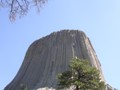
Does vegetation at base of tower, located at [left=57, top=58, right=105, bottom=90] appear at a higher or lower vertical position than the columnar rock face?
lower

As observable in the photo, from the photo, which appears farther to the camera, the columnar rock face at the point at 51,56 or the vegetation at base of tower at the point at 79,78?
the columnar rock face at the point at 51,56

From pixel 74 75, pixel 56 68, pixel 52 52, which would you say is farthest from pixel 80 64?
pixel 52 52

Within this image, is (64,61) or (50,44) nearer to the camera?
(64,61)

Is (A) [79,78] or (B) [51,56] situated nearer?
(A) [79,78]

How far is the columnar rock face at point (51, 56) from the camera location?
99688 mm

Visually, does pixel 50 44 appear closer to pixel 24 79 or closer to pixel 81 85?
pixel 24 79

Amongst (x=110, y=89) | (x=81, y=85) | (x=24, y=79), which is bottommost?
(x=81, y=85)

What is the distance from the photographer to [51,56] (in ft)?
344

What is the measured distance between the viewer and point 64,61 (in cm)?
10069

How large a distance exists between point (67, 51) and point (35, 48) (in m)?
11.9

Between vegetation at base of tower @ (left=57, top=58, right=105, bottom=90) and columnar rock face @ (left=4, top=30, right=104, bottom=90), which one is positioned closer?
vegetation at base of tower @ (left=57, top=58, right=105, bottom=90)

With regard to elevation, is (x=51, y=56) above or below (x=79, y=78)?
above

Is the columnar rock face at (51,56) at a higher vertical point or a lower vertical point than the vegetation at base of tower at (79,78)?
higher

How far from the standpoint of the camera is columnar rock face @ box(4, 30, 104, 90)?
9969cm
